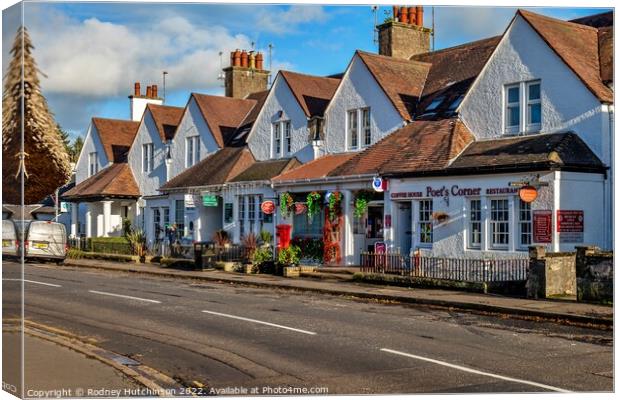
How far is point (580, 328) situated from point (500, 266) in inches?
251

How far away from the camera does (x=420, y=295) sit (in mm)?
20594

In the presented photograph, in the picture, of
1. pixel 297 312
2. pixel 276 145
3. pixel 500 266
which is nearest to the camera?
pixel 297 312

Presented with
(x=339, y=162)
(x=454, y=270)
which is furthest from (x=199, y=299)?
(x=339, y=162)

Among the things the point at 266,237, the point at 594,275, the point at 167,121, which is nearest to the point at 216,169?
the point at 167,121

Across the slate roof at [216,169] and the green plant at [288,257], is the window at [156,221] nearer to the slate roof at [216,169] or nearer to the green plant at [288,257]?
the slate roof at [216,169]

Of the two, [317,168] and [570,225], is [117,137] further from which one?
[317,168]

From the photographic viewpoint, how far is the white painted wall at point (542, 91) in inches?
845

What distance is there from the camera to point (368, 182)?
2667 centimetres

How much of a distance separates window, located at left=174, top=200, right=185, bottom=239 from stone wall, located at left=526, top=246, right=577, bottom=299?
8.43 metres

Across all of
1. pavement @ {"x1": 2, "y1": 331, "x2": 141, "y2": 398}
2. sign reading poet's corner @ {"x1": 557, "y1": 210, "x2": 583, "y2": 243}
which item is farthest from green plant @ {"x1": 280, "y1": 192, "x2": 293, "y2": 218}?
pavement @ {"x1": 2, "y1": 331, "x2": 141, "y2": 398}

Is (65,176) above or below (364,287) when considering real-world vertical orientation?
above

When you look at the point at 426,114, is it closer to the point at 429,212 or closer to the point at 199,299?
the point at 429,212

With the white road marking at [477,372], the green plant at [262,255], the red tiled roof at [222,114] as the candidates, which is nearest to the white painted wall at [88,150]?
the white road marking at [477,372]

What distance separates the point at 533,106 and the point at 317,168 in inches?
344
